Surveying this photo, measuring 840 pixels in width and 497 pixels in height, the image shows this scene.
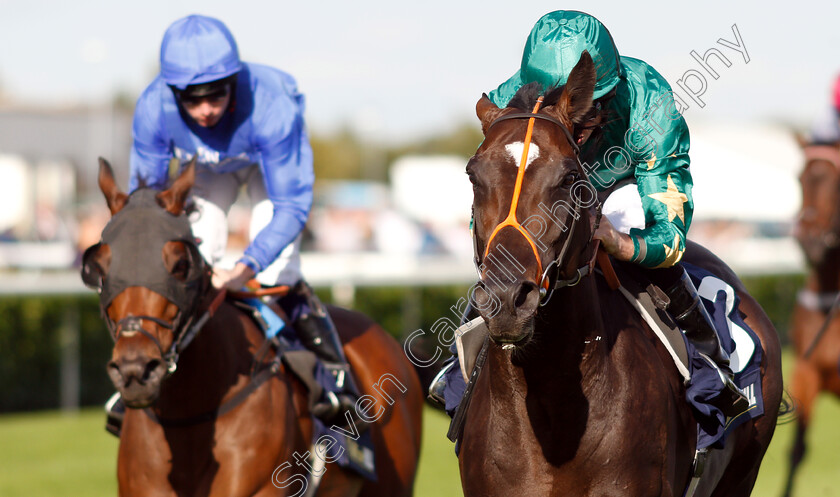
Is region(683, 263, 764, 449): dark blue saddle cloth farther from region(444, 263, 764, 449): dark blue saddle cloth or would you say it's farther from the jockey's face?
the jockey's face

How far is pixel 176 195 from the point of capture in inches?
162

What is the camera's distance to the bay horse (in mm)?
2684

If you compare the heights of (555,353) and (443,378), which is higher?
(555,353)

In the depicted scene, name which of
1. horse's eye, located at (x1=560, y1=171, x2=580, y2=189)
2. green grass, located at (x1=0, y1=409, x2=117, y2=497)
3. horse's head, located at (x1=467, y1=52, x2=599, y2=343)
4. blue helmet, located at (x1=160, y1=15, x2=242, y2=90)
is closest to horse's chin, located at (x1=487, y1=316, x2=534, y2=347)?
horse's head, located at (x1=467, y1=52, x2=599, y2=343)

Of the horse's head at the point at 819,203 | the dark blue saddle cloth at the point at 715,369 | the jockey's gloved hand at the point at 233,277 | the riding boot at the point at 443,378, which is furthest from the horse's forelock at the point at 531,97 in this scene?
the horse's head at the point at 819,203

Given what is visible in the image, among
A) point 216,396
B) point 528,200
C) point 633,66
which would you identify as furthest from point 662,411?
point 216,396

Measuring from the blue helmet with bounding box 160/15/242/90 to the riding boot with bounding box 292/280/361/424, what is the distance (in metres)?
1.09

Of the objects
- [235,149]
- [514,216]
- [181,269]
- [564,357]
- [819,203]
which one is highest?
[514,216]

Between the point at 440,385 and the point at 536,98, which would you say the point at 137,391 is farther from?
the point at 536,98

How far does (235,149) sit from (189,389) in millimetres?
1161

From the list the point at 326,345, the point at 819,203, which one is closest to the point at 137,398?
the point at 326,345

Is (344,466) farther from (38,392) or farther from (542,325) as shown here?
(38,392)

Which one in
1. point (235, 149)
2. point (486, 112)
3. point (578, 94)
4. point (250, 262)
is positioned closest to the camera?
point (578, 94)

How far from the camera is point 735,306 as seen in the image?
4.14 meters
